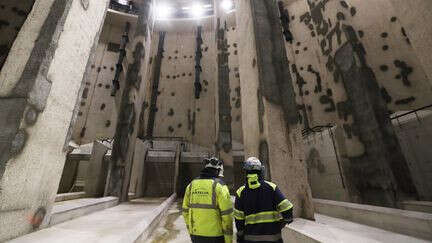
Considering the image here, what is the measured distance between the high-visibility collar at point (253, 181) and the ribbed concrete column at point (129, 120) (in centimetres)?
570

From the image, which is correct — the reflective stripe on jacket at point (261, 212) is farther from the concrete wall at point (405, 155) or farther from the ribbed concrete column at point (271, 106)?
the concrete wall at point (405, 155)

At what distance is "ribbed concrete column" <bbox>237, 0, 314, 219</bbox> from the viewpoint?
319 centimetres

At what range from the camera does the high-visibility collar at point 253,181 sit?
2.01m

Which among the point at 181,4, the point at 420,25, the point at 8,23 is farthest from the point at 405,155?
the point at 8,23

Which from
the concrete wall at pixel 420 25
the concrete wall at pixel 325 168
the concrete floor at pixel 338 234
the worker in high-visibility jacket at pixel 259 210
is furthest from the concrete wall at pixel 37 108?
the concrete wall at pixel 325 168

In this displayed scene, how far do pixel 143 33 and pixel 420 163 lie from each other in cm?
1085

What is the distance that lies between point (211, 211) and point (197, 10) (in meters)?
16.8

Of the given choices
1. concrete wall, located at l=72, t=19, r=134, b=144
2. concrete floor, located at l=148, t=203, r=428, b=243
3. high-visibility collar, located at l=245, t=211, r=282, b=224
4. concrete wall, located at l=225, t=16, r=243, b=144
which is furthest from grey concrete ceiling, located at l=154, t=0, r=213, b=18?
high-visibility collar, located at l=245, t=211, r=282, b=224

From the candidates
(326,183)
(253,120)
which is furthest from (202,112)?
(253,120)

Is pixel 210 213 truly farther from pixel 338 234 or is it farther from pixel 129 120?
pixel 129 120

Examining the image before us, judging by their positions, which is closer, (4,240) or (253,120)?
(4,240)

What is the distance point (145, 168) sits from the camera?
35.0 ft

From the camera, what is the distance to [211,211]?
7.09 feet

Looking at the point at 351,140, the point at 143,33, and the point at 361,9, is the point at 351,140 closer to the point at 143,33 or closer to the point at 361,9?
the point at 361,9
